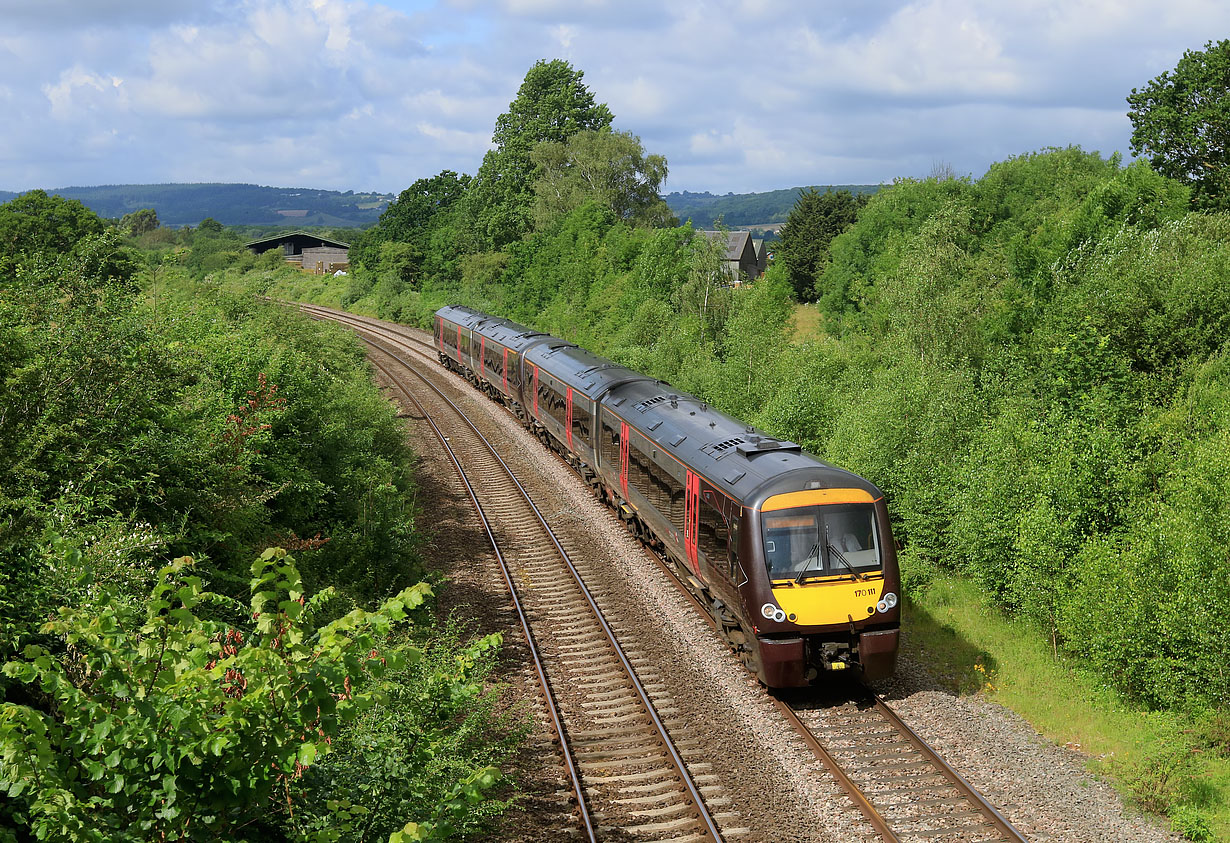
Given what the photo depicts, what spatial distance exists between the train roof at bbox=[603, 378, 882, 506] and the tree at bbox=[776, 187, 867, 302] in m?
58.9

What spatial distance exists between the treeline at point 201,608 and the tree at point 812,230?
6099cm

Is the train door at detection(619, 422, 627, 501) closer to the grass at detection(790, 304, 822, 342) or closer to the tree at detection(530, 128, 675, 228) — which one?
the grass at detection(790, 304, 822, 342)

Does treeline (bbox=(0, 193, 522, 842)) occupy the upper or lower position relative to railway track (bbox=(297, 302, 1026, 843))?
upper

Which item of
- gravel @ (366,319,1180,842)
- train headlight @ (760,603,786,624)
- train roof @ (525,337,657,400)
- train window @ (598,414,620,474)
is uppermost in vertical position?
train roof @ (525,337,657,400)

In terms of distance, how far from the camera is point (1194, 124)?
33.8 metres

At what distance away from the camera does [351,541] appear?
17328 mm

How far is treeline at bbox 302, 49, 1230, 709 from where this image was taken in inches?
533

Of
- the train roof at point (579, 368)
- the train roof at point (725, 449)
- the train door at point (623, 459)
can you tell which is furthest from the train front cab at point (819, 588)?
the train roof at point (579, 368)

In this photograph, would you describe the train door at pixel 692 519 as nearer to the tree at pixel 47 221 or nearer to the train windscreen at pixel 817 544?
the train windscreen at pixel 817 544

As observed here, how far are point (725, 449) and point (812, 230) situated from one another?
66538 mm

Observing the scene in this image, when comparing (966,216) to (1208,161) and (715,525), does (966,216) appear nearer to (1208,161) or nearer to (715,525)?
(1208,161)

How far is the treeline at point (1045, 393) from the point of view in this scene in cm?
1355

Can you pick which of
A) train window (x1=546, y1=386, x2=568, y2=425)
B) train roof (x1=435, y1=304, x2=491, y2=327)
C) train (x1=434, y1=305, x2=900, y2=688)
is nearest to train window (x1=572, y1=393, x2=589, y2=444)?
train window (x1=546, y1=386, x2=568, y2=425)

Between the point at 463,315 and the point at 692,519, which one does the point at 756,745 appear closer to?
the point at 692,519
